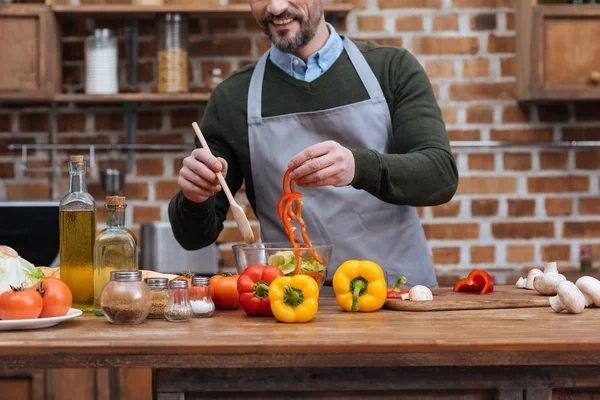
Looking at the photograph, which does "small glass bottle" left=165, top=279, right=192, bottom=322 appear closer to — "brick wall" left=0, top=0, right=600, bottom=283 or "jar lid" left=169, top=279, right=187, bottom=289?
"jar lid" left=169, top=279, right=187, bottom=289

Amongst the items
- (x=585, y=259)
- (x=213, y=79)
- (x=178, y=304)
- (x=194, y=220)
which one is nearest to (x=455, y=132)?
(x=585, y=259)

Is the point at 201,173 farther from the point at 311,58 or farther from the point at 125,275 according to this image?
the point at 311,58

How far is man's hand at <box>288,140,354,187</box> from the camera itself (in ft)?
5.39

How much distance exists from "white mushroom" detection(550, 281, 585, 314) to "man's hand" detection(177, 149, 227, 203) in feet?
2.32

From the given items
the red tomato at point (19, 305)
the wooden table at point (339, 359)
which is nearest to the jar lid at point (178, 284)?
the wooden table at point (339, 359)

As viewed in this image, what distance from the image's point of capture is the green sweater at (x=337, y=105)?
2.01 meters

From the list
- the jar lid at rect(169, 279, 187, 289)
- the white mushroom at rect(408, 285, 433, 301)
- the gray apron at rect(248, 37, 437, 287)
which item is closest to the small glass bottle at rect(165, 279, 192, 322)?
the jar lid at rect(169, 279, 187, 289)

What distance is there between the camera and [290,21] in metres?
2.16

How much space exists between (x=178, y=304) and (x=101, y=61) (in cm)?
187

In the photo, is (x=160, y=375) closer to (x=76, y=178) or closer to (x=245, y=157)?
(x=76, y=178)

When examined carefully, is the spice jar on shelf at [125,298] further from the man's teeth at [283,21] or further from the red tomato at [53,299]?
the man's teeth at [283,21]

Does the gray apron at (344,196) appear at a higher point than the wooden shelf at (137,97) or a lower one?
lower

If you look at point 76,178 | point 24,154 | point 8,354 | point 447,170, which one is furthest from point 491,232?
point 8,354

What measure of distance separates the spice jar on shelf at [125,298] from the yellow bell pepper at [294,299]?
0.72 feet
